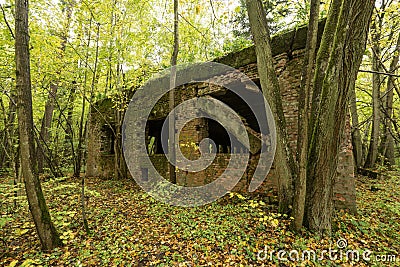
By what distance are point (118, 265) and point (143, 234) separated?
3.04 ft

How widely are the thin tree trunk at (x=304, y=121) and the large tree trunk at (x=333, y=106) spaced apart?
0.17 m

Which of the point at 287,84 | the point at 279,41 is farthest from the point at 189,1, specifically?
the point at 287,84

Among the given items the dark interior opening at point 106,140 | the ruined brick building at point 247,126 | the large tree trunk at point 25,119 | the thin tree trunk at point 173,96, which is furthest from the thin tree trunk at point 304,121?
the dark interior opening at point 106,140

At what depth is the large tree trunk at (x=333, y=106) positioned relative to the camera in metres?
3.21

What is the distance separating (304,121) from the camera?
3.59 metres

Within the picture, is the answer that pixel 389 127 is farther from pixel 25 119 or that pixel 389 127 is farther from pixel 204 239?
pixel 25 119

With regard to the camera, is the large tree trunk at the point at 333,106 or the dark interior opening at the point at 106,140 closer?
the large tree trunk at the point at 333,106

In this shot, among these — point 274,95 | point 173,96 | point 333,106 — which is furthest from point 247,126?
point 333,106

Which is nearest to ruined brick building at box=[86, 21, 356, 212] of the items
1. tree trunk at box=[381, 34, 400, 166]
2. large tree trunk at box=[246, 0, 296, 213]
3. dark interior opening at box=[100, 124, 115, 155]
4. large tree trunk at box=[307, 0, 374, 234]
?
dark interior opening at box=[100, 124, 115, 155]

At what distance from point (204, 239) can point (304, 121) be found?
103 inches

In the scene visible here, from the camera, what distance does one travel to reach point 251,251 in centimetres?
341

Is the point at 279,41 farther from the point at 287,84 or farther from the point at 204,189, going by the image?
the point at 204,189

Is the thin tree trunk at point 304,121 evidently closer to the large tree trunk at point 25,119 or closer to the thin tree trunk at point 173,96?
the thin tree trunk at point 173,96

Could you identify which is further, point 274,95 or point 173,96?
point 173,96
